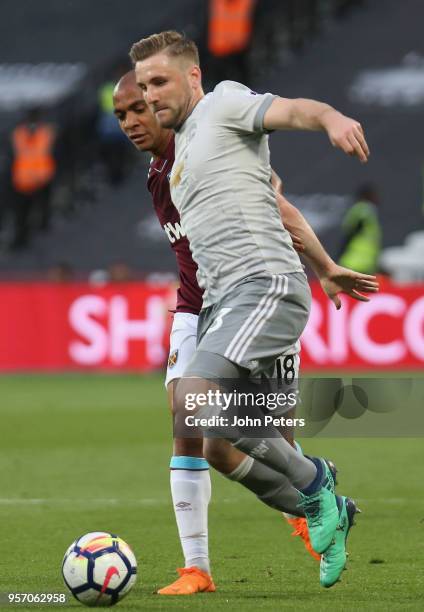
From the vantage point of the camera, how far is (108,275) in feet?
67.9

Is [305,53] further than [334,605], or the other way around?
[305,53]

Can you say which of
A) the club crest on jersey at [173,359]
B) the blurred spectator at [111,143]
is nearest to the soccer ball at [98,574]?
the club crest on jersey at [173,359]

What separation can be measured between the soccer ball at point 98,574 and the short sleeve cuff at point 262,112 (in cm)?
163

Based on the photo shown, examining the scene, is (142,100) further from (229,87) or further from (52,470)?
(52,470)

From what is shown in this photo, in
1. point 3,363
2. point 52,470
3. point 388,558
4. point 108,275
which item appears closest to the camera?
point 388,558

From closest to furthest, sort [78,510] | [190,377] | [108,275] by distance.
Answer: [190,377]
[78,510]
[108,275]

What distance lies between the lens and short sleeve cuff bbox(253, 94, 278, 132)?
16.9 ft

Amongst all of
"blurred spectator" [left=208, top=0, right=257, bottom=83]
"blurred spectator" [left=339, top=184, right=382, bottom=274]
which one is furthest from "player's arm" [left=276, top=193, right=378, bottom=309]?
"blurred spectator" [left=208, top=0, right=257, bottom=83]

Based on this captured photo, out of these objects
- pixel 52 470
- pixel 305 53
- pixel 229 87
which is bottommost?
pixel 52 470

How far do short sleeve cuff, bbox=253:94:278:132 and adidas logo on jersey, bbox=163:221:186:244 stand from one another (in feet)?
3.51

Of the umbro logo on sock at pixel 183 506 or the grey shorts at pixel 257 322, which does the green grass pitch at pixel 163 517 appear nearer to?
the umbro logo on sock at pixel 183 506

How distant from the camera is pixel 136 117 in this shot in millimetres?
6168

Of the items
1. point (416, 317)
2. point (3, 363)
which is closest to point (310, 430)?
point (416, 317)

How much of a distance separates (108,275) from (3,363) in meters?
2.67
